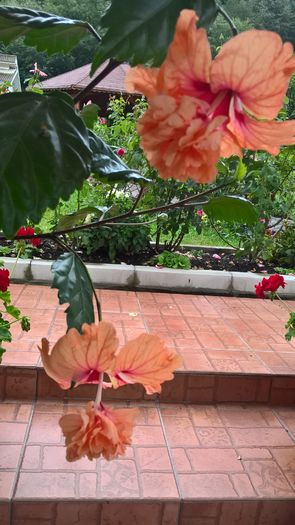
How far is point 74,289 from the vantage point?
519 mm

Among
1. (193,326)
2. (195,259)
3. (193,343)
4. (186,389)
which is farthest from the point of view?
(195,259)

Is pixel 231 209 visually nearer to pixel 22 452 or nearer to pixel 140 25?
pixel 140 25

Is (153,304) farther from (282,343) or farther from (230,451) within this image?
(230,451)

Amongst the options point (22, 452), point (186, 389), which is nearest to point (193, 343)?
point (186, 389)

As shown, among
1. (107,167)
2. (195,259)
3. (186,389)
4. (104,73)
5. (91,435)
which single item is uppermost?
(104,73)

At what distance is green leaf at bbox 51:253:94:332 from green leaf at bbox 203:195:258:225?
0.20 metres

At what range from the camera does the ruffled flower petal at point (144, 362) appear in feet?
1.19

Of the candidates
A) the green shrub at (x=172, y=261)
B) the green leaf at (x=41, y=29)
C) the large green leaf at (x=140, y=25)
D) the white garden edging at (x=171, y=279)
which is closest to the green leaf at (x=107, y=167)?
the green leaf at (x=41, y=29)

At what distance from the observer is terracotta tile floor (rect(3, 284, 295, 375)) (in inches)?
89.9

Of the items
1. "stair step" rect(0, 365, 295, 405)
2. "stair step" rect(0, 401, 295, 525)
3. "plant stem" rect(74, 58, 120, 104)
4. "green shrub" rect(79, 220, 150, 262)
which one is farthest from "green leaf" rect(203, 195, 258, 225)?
"green shrub" rect(79, 220, 150, 262)

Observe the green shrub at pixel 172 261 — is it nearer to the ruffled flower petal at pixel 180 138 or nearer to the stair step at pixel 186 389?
the stair step at pixel 186 389

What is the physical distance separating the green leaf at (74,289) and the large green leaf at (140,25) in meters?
0.25

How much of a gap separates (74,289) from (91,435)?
0.19 metres

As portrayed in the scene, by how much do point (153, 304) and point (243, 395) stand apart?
106 centimetres
